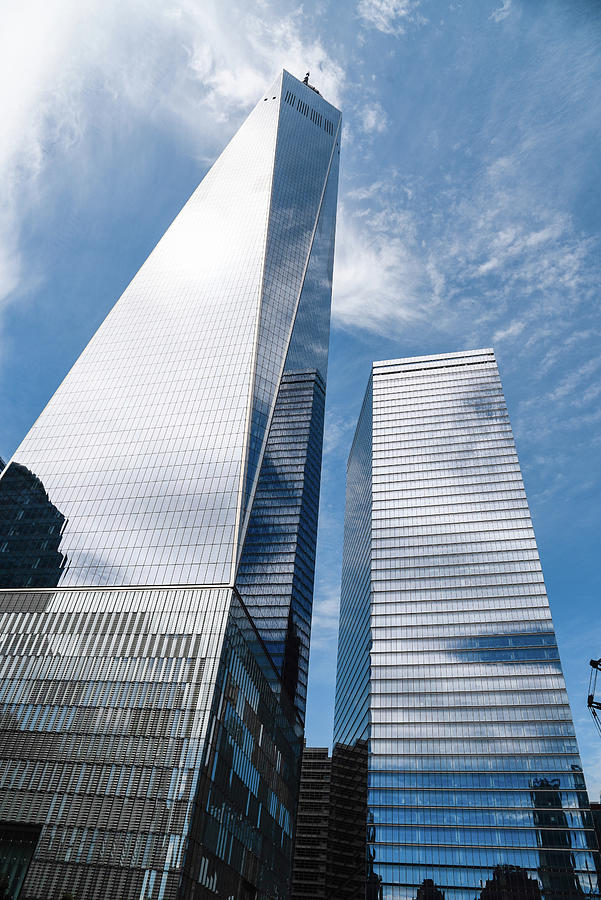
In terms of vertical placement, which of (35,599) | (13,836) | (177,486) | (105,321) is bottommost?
(13,836)

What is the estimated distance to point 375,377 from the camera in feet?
581

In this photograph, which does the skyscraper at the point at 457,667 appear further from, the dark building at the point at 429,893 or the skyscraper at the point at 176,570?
the skyscraper at the point at 176,570

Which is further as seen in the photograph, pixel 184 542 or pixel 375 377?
pixel 375 377

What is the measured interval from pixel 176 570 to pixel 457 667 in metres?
73.9

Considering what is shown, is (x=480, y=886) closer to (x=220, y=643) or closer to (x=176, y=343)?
(x=220, y=643)

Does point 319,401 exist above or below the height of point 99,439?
above

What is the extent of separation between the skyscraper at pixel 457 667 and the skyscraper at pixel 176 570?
24.8m

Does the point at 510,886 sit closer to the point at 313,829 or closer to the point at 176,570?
the point at 313,829

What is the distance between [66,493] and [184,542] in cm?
2030

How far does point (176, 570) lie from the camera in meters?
67.9

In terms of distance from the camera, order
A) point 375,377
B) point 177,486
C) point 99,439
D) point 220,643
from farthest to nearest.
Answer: point 375,377 < point 99,439 < point 177,486 < point 220,643

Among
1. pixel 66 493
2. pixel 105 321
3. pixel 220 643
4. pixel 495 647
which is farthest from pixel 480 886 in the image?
pixel 105 321

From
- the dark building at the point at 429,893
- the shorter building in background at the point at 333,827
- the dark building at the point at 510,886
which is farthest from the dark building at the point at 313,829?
the dark building at the point at 510,886

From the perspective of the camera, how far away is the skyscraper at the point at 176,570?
171ft
